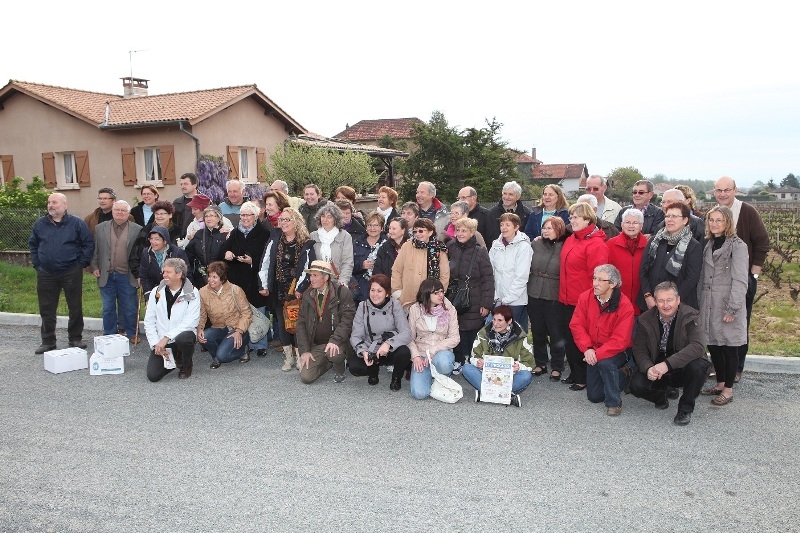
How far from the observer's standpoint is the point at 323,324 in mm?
6848

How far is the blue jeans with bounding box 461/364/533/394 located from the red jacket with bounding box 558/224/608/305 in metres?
0.98

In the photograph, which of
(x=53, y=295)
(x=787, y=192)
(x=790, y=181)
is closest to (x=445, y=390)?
(x=53, y=295)

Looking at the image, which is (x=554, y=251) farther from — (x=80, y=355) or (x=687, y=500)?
(x=80, y=355)

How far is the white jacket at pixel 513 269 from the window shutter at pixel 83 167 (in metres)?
20.0

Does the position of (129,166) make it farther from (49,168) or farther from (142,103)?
(49,168)

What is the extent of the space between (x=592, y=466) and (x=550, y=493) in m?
0.58

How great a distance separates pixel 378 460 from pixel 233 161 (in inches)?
777

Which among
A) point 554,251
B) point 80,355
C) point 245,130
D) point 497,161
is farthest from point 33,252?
point 497,161

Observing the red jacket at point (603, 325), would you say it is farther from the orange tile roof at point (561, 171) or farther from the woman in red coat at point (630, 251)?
the orange tile roof at point (561, 171)

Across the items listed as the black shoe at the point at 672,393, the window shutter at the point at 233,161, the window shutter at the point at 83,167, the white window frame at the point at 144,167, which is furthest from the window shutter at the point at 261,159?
the black shoe at the point at 672,393

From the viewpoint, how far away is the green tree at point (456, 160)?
1272 inches

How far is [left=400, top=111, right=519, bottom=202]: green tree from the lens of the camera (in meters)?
32.3

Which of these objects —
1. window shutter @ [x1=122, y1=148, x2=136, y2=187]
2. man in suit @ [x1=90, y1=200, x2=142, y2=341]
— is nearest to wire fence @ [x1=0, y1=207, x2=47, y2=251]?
window shutter @ [x1=122, y1=148, x2=136, y2=187]

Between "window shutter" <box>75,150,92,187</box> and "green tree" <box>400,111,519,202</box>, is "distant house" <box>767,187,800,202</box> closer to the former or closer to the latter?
"green tree" <box>400,111,519,202</box>
